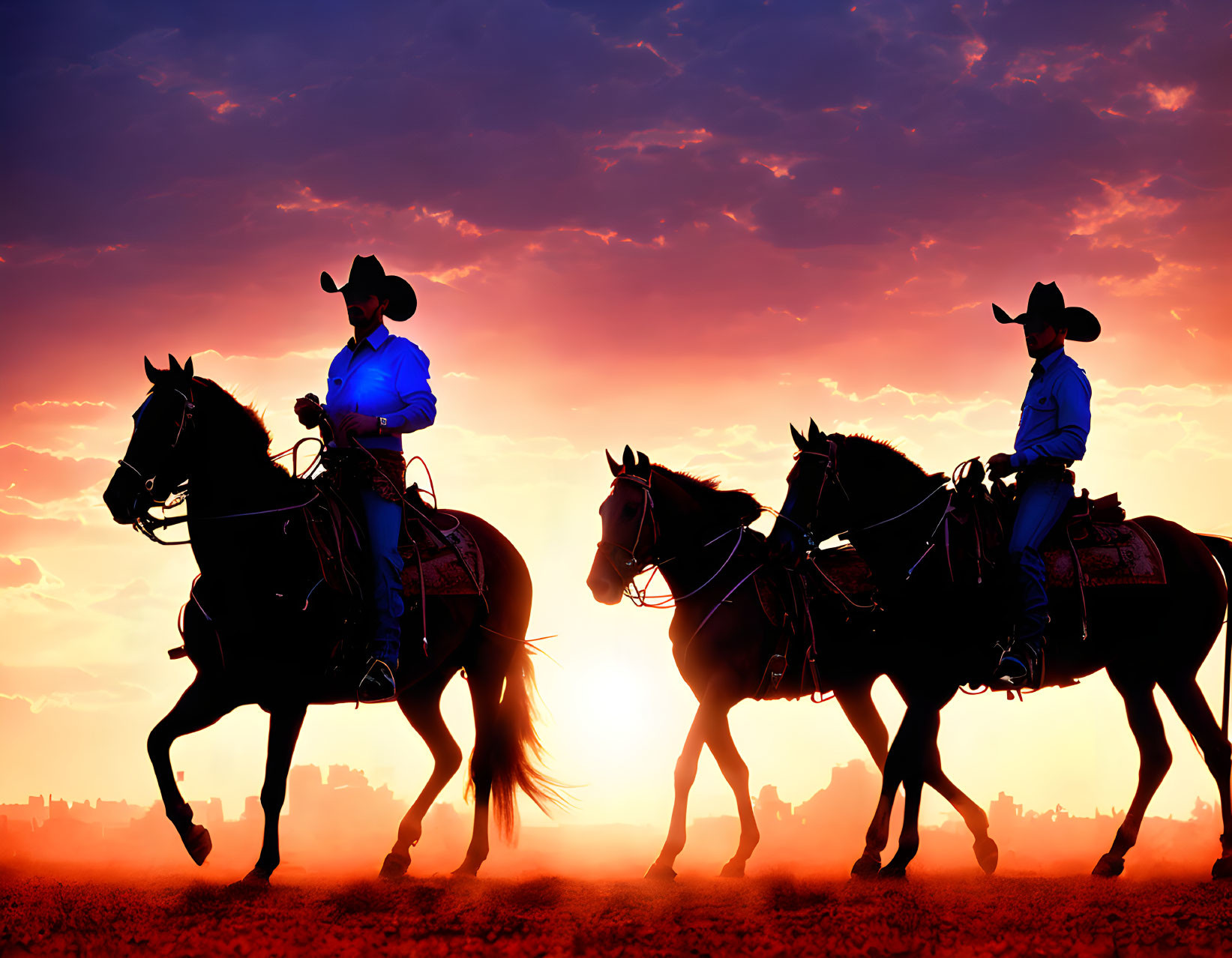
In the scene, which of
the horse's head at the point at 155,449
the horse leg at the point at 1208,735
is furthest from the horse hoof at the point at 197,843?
the horse leg at the point at 1208,735

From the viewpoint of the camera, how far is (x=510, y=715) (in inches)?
485

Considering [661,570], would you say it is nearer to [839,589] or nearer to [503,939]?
[839,589]

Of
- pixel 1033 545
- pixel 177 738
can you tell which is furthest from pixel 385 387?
pixel 1033 545

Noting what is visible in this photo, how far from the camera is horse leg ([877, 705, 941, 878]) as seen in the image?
10.3 meters

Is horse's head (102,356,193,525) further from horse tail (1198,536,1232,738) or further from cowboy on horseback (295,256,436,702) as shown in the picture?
A: horse tail (1198,536,1232,738)

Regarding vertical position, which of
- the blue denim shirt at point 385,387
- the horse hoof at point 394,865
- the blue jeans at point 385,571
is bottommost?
the horse hoof at point 394,865

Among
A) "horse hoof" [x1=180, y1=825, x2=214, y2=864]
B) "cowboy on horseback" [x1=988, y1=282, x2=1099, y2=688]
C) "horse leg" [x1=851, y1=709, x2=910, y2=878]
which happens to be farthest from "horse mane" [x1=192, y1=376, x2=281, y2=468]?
"cowboy on horseback" [x1=988, y1=282, x2=1099, y2=688]

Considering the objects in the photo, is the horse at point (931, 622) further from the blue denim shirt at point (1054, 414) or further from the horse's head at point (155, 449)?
the horse's head at point (155, 449)

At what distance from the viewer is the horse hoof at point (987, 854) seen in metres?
11.2

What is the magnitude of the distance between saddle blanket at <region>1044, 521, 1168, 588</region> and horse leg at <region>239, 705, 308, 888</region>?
704cm

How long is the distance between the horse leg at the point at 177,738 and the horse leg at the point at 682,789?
3866 mm

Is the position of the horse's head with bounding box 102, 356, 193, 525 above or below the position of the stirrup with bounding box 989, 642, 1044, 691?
above

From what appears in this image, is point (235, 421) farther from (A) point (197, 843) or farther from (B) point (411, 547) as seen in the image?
(A) point (197, 843)

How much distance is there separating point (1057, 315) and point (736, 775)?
5395 mm
